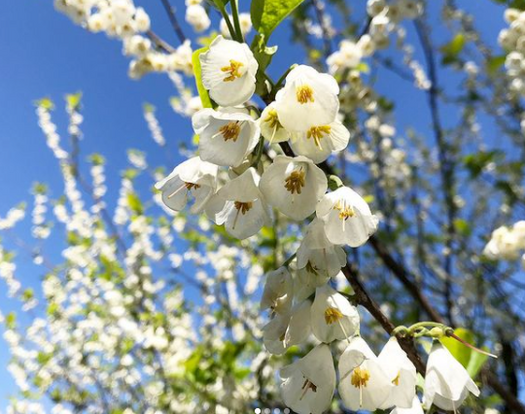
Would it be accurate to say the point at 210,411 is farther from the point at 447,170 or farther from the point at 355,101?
the point at 447,170

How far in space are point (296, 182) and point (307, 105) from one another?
0.15 m

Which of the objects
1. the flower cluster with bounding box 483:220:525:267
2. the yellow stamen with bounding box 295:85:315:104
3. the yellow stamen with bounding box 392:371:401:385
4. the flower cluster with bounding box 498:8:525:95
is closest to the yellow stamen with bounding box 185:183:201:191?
the yellow stamen with bounding box 295:85:315:104

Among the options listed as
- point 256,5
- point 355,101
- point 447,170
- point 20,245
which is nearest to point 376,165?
point 447,170

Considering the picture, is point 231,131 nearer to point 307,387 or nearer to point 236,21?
point 236,21

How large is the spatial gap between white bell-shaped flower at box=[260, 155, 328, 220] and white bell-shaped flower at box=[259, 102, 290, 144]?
54 mm

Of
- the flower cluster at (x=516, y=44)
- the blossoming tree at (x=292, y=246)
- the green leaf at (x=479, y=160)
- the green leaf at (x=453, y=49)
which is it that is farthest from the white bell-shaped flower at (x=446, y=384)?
the green leaf at (x=453, y=49)

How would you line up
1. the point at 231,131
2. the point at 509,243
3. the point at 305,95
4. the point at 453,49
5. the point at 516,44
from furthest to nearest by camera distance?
the point at 453,49 < the point at 516,44 < the point at 509,243 < the point at 231,131 < the point at 305,95

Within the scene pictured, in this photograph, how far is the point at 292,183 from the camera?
849mm

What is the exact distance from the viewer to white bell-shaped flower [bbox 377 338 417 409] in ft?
2.79

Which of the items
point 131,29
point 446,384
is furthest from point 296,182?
point 131,29

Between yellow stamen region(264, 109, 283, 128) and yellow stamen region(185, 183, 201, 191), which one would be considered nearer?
yellow stamen region(264, 109, 283, 128)

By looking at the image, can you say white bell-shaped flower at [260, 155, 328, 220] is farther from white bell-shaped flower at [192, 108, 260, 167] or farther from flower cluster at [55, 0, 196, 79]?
flower cluster at [55, 0, 196, 79]

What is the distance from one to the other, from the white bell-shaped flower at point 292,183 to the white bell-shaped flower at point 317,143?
3cm

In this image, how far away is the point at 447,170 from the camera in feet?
18.0
